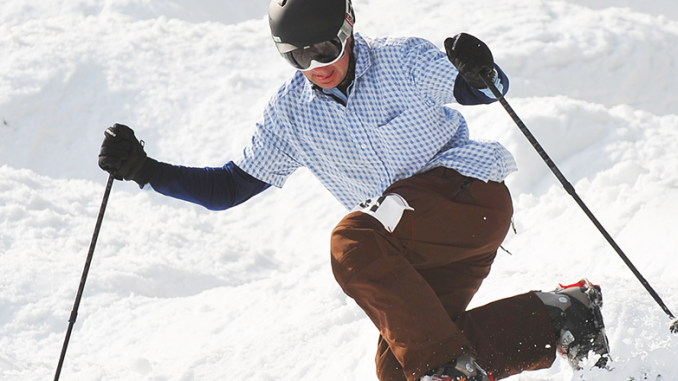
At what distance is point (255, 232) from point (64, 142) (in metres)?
3.11

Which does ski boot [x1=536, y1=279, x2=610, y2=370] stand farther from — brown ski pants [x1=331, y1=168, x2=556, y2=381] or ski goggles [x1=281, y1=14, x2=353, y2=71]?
ski goggles [x1=281, y1=14, x2=353, y2=71]

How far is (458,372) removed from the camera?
2.28 m

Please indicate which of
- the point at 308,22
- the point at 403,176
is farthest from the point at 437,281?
the point at 308,22

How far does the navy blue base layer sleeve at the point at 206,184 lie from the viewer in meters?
3.05

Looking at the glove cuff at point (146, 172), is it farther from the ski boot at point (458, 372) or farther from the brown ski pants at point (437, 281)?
the ski boot at point (458, 372)

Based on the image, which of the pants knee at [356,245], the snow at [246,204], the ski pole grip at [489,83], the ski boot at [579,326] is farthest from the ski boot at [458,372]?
the ski pole grip at [489,83]

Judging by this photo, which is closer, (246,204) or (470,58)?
(470,58)

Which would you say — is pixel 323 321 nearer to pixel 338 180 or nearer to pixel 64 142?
pixel 338 180

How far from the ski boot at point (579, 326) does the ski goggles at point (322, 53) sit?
125 centimetres

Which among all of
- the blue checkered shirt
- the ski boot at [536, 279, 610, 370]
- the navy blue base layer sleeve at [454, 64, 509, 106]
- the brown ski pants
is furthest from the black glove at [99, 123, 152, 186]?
the ski boot at [536, 279, 610, 370]

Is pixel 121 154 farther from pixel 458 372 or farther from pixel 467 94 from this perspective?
pixel 458 372

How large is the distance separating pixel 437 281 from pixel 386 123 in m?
→ 0.64

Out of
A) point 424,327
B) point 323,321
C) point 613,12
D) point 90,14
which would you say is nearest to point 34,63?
point 90,14

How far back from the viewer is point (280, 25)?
286 centimetres
